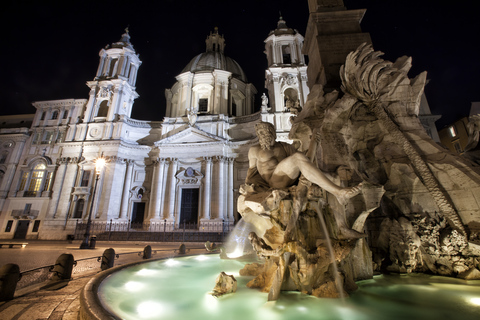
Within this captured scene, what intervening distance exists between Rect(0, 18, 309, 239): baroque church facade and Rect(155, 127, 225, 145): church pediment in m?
0.11

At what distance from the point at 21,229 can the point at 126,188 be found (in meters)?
11.3

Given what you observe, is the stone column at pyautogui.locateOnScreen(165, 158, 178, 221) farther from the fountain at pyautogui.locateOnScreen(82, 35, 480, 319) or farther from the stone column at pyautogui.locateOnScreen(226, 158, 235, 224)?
the fountain at pyautogui.locateOnScreen(82, 35, 480, 319)

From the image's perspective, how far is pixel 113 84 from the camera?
26547 millimetres

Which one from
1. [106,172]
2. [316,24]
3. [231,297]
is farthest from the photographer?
[106,172]

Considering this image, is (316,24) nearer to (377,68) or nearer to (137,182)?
(377,68)

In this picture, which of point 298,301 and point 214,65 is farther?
point 214,65

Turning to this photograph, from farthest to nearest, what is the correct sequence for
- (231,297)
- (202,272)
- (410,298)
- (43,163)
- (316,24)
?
1. (43,163)
2. (316,24)
3. (202,272)
4. (231,297)
5. (410,298)

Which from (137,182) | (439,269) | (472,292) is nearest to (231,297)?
(472,292)

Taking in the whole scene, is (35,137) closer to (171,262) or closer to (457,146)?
(171,262)

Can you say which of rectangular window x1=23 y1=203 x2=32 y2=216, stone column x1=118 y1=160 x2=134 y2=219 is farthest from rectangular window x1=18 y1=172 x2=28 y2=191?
stone column x1=118 y1=160 x2=134 y2=219

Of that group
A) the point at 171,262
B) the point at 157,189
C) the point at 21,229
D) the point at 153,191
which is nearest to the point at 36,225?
the point at 21,229

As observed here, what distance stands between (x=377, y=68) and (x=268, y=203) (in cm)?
420

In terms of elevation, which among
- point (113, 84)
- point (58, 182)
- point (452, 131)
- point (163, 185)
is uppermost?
point (113, 84)

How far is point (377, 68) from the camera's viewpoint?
490 centimetres
